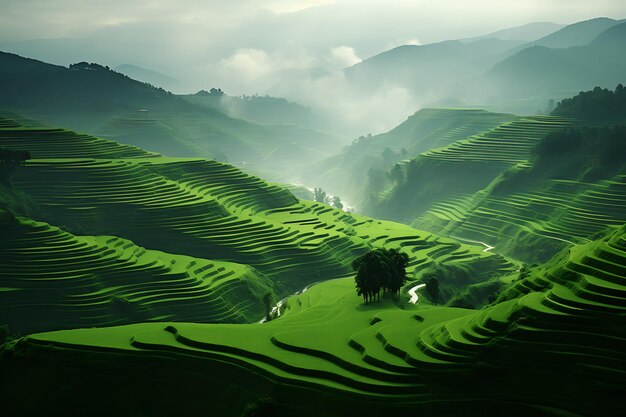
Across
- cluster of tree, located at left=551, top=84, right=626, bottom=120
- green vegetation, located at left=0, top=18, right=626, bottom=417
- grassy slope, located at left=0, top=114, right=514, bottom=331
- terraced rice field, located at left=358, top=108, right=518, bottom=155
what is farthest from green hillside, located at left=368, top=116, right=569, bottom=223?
grassy slope, located at left=0, top=114, right=514, bottom=331

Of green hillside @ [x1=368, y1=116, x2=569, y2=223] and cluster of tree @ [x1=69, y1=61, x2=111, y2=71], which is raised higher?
cluster of tree @ [x1=69, y1=61, x2=111, y2=71]

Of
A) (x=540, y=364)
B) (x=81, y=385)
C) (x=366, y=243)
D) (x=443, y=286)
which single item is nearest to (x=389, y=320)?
(x=540, y=364)

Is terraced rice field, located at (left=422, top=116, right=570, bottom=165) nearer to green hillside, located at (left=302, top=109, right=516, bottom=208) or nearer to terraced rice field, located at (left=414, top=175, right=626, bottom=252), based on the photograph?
terraced rice field, located at (left=414, top=175, right=626, bottom=252)

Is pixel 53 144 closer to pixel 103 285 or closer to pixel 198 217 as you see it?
pixel 198 217

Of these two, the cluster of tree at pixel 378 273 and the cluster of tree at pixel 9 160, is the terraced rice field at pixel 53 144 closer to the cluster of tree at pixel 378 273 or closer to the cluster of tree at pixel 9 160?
the cluster of tree at pixel 9 160

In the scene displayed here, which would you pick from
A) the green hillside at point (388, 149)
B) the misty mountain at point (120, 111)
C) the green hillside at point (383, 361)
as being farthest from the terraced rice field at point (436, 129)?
the green hillside at point (383, 361)

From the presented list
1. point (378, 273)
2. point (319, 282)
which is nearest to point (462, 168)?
point (319, 282)

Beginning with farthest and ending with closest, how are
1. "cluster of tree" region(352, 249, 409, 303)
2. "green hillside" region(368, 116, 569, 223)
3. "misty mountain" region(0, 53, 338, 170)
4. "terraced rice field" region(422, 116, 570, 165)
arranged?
"misty mountain" region(0, 53, 338, 170), "terraced rice field" region(422, 116, 570, 165), "green hillside" region(368, 116, 569, 223), "cluster of tree" region(352, 249, 409, 303)
